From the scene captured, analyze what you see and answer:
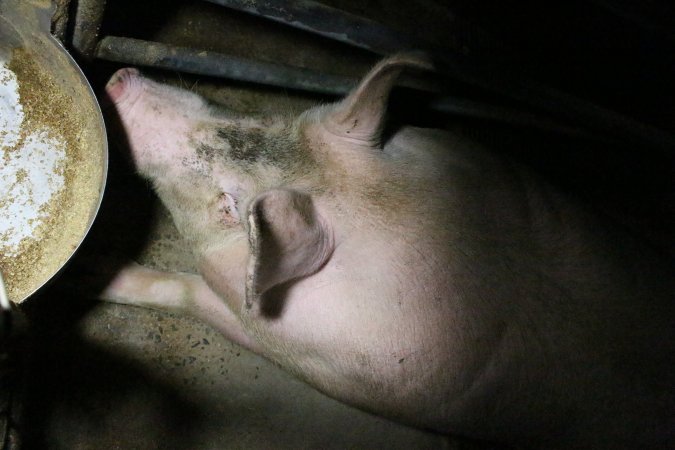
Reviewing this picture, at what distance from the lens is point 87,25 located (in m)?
1.81

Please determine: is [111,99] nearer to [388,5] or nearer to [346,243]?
[346,243]

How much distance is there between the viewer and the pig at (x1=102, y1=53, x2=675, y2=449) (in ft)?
6.10

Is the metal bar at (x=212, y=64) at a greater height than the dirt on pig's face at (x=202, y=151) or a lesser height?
greater

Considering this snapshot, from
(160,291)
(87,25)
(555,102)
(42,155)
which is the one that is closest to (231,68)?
(87,25)

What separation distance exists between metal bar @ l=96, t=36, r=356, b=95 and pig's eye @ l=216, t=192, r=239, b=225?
2.02ft

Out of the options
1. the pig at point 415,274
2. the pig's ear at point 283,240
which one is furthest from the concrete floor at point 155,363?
A: the pig's ear at point 283,240

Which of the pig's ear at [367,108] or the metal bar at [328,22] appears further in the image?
the metal bar at [328,22]

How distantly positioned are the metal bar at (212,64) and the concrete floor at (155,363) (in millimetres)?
341

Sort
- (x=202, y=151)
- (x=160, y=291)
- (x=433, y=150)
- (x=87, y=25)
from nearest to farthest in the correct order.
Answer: (x=87, y=25) → (x=202, y=151) → (x=433, y=150) → (x=160, y=291)

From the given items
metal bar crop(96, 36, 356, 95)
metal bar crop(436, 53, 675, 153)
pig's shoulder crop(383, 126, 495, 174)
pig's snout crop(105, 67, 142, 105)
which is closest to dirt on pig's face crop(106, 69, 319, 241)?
pig's snout crop(105, 67, 142, 105)

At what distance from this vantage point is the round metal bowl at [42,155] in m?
1.79

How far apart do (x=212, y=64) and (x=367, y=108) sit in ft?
2.48

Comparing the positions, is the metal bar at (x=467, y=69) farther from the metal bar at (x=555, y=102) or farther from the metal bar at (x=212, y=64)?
the metal bar at (x=212, y=64)

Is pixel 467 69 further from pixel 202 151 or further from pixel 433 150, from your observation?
pixel 202 151
